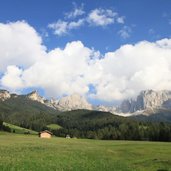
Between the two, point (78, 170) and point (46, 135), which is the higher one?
point (46, 135)

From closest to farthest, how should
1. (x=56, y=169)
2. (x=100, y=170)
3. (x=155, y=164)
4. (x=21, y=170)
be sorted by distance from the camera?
(x=21, y=170) → (x=56, y=169) → (x=100, y=170) → (x=155, y=164)

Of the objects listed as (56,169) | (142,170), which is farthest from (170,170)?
(56,169)

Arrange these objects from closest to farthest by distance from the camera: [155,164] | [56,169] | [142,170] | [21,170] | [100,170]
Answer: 1. [21,170]
2. [56,169]
3. [100,170]
4. [142,170]
5. [155,164]

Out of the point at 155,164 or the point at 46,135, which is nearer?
the point at 155,164

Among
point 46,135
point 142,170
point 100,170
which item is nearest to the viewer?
point 100,170

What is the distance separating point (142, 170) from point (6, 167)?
1684 cm

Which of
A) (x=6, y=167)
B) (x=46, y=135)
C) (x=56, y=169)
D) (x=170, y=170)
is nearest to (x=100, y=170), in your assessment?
(x=56, y=169)

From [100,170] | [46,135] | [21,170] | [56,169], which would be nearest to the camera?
[21,170]

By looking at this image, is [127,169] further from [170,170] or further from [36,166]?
[36,166]

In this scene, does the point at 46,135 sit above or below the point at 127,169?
above

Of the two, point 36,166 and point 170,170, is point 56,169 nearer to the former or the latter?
point 36,166

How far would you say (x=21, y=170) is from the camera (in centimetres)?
3306

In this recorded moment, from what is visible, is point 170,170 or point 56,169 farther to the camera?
point 170,170

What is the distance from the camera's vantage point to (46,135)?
639 feet
